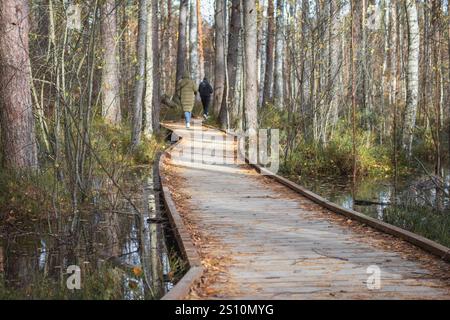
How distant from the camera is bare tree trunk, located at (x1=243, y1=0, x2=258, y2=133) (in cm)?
1617

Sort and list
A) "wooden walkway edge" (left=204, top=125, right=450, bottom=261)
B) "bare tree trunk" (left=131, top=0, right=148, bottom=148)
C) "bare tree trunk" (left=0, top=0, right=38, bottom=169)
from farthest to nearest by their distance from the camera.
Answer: "bare tree trunk" (left=131, top=0, right=148, bottom=148), "bare tree trunk" (left=0, top=0, right=38, bottom=169), "wooden walkway edge" (left=204, top=125, right=450, bottom=261)

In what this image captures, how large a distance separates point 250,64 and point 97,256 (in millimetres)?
10294

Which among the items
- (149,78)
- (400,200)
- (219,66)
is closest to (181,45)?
(219,66)

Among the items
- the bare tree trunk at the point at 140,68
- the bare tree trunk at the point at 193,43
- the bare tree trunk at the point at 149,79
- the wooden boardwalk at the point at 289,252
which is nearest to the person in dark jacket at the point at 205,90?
the bare tree trunk at the point at 193,43

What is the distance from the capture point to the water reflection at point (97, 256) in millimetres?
5605

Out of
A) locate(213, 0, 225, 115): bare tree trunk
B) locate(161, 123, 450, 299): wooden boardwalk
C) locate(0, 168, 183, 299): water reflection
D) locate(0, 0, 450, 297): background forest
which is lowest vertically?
locate(0, 168, 183, 299): water reflection

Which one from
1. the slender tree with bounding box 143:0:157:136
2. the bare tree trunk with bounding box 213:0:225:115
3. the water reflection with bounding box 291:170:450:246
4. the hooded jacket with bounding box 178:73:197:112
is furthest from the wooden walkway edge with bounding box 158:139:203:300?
the bare tree trunk with bounding box 213:0:225:115

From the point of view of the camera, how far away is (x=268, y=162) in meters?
14.5

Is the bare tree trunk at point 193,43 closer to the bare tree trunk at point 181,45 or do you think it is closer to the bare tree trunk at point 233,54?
the bare tree trunk at point 181,45

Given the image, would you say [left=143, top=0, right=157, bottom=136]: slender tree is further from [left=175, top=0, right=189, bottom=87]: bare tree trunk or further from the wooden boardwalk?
[left=175, top=0, right=189, bottom=87]: bare tree trunk

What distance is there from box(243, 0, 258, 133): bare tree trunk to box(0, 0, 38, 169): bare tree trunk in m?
7.85

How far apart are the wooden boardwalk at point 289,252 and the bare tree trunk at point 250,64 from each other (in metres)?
6.31

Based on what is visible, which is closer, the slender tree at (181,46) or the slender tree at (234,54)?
the slender tree at (234,54)

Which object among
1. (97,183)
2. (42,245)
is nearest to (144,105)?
(97,183)
